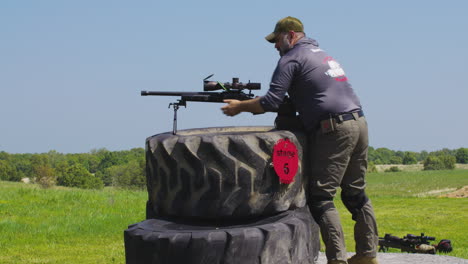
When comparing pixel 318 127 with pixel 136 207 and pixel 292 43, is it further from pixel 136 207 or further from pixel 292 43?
pixel 136 207

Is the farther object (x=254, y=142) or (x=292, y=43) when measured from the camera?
(x=292, y=43)

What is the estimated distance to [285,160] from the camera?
4906 millimetres

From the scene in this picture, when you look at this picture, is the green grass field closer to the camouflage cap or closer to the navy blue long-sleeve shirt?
the navy blue long-sleeve shirt

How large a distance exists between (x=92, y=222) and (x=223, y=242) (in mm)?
6524

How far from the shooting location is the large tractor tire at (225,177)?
4805mm

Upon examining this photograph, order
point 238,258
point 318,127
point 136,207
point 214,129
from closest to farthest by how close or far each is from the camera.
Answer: point 238,258
point 318,127
point 214,129
point 136,207

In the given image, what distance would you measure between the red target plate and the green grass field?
3.58 m

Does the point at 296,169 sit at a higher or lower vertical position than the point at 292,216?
higher

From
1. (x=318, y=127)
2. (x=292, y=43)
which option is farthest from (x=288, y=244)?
(x=292, y=43)

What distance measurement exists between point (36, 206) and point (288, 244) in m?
9.20

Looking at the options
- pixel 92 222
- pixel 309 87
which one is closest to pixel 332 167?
pixel 309 87

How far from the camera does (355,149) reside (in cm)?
542

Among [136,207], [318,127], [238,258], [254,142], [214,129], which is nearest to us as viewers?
[238,258]

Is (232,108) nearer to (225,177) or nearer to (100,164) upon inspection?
(225,177)
